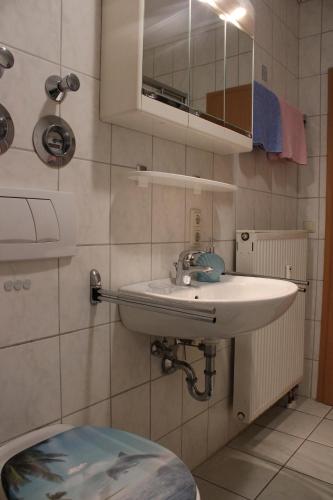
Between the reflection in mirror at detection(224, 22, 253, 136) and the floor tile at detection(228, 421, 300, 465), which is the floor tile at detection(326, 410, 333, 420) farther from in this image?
the reflection in mirror at detection(224, 22, 253, 136)

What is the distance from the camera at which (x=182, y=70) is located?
1362 mm

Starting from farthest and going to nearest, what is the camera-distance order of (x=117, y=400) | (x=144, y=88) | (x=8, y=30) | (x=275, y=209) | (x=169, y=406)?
(x=275, y=209), (x=169, y=406), (x=117, y=400), (x=144, y=88), (x=8, y=30)

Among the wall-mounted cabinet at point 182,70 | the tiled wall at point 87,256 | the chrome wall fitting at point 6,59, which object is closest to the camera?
the chrome wall fitting at point 6,59

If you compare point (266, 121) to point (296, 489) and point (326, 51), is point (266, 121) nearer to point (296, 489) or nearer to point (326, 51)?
point (326, 51)

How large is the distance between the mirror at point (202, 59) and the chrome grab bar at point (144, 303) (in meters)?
0.58

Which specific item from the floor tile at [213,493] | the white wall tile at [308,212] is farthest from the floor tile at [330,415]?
the white wall tile at [308,212]

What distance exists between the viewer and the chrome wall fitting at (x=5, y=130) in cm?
96

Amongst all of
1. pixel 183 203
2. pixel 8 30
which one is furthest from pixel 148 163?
pixel 8 30

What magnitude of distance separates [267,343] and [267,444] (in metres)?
0.50

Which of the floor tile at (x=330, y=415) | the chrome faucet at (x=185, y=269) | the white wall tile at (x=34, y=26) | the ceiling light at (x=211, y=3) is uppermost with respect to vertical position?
the ceiling light at (x=211, y=3)

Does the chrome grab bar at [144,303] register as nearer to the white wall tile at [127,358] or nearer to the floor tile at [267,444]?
the white wall tile at [127,358]

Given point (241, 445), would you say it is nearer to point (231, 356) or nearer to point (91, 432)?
point (231, 356)

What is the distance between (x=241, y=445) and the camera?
6.28 feet

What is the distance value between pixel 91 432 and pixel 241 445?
1.17 metres
